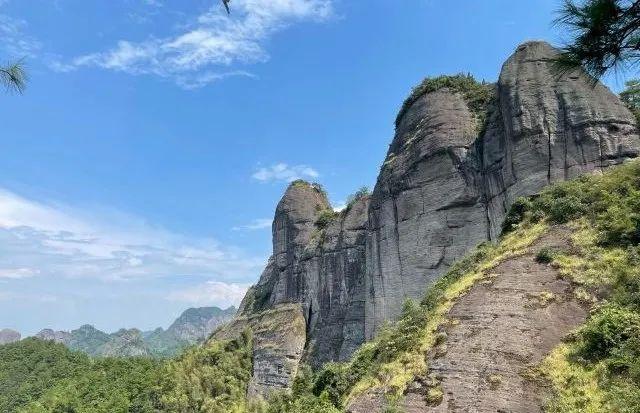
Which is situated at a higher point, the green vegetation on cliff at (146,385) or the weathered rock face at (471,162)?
the weathered rock face at (471,162)

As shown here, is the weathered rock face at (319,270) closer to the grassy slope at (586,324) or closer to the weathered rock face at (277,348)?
the weathered rock face at (277,348)

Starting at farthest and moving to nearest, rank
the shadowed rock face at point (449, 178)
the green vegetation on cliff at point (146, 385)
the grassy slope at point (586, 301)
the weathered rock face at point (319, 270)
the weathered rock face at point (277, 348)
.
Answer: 1. the green vegetation on cliff at point (146, 385)
2. the weathered rock face at point (277, 348)
3. the weathered rock face at point (319, 270)
4. the shadowed rock face at point (449, 178)
5. the grassy slope at point (586, 301)

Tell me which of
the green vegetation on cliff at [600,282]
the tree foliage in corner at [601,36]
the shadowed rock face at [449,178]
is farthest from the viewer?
the shadowed rock face at [449,178]

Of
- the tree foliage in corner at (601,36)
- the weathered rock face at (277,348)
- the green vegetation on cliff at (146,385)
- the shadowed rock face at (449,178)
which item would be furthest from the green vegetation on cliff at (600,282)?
the green vegetation on cliff at (146,385)

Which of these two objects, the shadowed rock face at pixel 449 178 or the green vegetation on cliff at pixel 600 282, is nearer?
the green vegetation on cliff at pixel 600 282

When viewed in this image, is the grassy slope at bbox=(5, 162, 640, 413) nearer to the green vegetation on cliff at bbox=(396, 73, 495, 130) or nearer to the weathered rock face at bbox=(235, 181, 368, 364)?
the green vegetation on cliff at bbox=(396, 73, 495, 130)

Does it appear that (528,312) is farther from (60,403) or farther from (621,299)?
(60,403)

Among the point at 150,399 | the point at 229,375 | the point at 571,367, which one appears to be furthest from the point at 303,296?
the point at 571,367

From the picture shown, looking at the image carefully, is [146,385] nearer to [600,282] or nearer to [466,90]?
[466,90]
